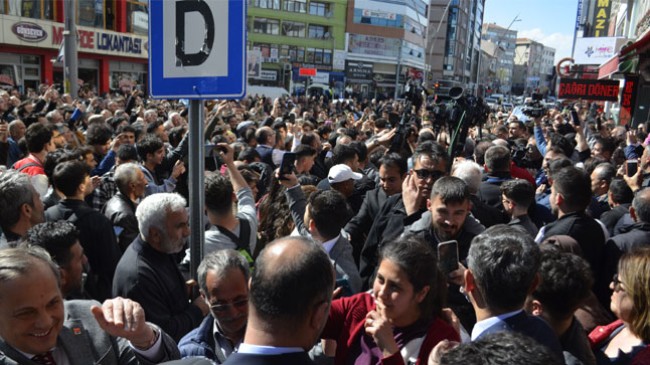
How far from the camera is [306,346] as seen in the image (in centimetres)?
170

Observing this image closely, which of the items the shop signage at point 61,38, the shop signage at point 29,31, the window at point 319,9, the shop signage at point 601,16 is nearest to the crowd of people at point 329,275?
the shop signage at point 61,38

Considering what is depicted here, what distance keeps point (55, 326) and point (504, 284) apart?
1.81 metres

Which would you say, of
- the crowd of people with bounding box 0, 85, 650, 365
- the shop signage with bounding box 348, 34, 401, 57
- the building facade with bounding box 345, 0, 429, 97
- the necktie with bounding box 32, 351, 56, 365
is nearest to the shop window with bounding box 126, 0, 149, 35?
the building facade with bounding box 345, 0, 429, 97

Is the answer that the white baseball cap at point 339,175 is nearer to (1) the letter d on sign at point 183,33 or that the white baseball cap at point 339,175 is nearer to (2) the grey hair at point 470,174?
(2) the grey hair at point 470,174

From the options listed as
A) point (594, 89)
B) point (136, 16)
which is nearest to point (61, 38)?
point (136, 16)

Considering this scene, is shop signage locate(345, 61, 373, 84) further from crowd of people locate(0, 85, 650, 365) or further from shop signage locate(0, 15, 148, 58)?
crowd of people locate(0, 85, 650, 365)

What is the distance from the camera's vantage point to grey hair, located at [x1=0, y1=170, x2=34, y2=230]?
3.33 metres

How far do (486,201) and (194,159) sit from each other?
3182 mm

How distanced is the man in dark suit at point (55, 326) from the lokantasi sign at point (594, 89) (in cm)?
1566

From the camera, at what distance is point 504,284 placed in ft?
7.23

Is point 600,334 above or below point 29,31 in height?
below

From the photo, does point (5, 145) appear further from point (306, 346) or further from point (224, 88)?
point (306, 346)

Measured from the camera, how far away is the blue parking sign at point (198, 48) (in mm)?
2342

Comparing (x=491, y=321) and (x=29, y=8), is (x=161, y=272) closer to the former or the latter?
(x=491, y=321)
